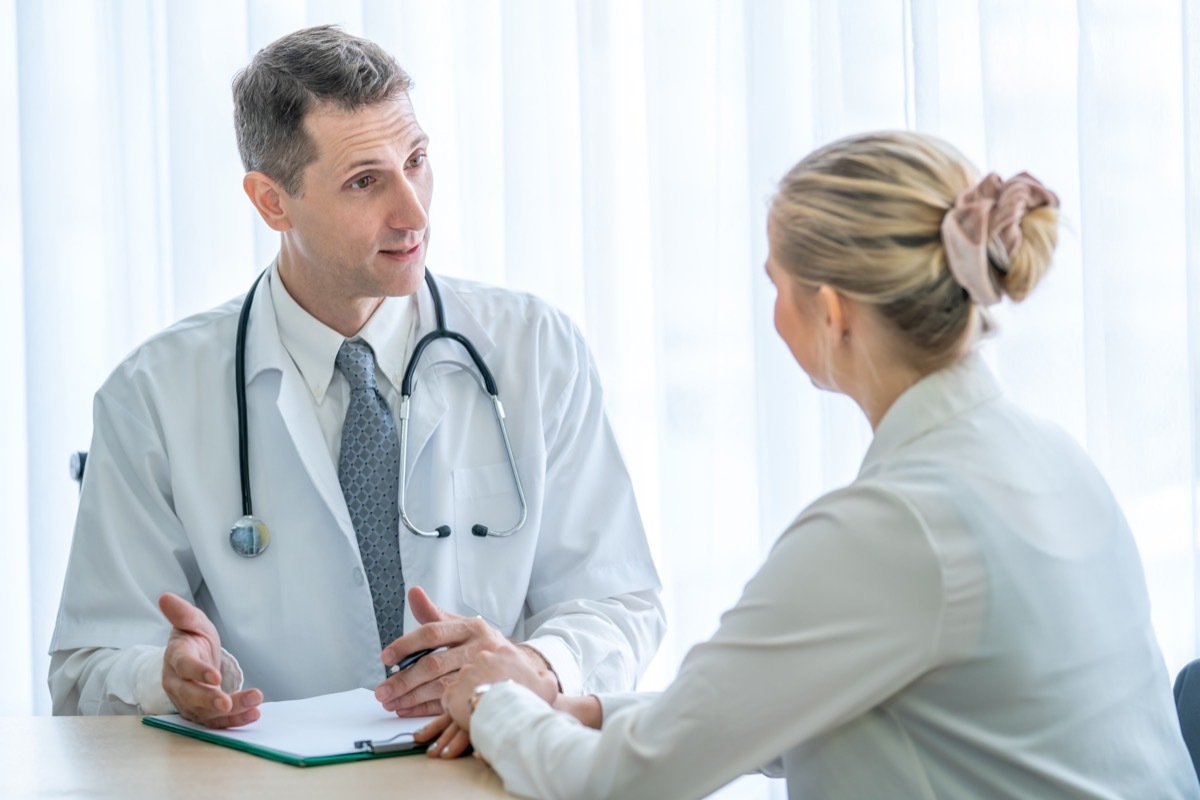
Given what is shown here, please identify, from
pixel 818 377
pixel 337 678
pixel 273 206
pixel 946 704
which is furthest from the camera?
pixel 273 206

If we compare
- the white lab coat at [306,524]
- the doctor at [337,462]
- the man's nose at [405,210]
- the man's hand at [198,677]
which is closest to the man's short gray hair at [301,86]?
the doctor at [337,462]

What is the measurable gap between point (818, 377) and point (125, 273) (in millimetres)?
1751

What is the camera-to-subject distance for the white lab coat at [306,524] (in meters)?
1.67

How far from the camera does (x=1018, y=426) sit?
112 centimetres

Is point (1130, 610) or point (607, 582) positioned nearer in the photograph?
point (1130, 610)

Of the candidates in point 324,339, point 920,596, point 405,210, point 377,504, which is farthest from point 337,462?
point 920,596

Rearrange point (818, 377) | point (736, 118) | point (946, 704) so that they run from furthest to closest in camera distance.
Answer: point (736, 118) → point (818, 377) → point (946, 704)

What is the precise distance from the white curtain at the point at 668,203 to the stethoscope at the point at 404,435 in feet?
2.03

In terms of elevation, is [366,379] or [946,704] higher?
[366,379]

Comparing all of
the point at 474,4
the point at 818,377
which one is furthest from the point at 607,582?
the point at 474,4

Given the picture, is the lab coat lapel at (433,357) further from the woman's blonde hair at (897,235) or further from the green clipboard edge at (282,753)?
the woman's blonde hair at (897,235)

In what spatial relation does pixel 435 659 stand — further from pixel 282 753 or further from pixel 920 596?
pixel 920 596

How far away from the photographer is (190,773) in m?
1.20

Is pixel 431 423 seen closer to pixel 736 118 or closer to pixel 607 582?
pixel 607 582
